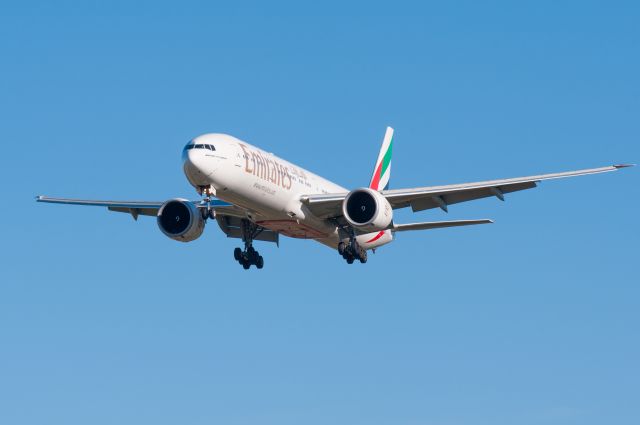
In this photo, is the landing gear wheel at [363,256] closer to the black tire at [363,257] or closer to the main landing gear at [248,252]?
the black tire at [363,257]

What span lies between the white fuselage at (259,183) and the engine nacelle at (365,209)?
1.77 meters

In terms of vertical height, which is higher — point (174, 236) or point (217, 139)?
point (217, 139)

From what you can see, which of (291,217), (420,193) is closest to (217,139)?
(291,217)

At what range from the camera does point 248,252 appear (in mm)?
51844

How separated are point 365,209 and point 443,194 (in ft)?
10.5

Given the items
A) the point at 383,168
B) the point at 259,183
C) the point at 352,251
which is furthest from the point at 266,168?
the point at 383,168

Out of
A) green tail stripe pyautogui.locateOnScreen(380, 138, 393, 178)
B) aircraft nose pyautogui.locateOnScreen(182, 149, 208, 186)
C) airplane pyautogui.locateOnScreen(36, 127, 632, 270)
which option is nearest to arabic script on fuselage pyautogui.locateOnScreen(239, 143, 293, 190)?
airplane pyautogui.locateOnScreen(36, 127, 632, 270)

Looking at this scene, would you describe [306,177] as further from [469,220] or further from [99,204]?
[99,204]

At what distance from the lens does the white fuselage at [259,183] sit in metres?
44.3

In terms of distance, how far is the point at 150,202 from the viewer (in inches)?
2079

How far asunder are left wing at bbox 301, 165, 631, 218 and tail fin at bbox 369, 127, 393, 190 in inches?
304

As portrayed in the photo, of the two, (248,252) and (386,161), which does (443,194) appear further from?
(386,161)

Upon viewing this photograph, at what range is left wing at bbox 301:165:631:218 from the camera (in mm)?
47256

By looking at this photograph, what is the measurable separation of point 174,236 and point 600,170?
16466mm
